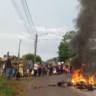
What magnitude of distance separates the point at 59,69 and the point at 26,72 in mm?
9927

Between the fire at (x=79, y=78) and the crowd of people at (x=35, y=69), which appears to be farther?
the crowd of people at (x=35, y=69)

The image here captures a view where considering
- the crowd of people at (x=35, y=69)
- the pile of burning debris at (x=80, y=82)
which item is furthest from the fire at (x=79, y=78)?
the crowd of people at (x=35, y=69)

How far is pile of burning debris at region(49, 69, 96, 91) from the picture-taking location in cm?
2008

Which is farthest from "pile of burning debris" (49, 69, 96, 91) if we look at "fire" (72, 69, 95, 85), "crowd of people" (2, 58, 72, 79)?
"crowd of people" (2, 58, 72, 79)

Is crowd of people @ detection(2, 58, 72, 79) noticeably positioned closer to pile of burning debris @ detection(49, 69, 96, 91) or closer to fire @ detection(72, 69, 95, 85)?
fire @ detection(72, 69, 95, 85)

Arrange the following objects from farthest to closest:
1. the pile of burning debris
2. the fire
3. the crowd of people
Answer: the crowd of people
the fire
the pile of burning debris

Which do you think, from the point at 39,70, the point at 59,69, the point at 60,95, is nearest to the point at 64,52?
the point at 59,69

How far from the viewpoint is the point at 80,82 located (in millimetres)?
21609

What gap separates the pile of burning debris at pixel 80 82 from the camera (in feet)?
65.9

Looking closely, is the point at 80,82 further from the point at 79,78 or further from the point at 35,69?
the point at 35,69

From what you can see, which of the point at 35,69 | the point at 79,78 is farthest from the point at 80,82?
the point at 35,69

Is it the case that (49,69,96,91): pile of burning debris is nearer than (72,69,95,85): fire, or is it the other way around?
(49,69,96,91): pile of burning debris

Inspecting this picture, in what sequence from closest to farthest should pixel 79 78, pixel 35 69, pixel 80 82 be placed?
pixel 80 82 < pixel 79 78 < pixel 35 69

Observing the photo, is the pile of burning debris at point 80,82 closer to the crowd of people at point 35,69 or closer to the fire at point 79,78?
the fire at point 79,78
